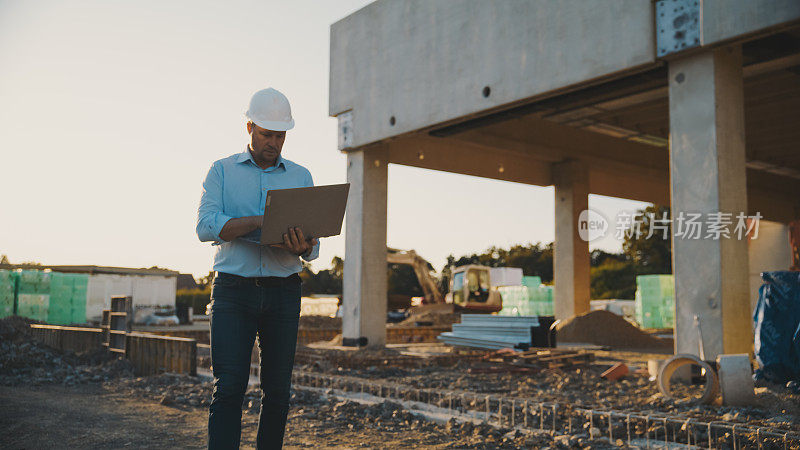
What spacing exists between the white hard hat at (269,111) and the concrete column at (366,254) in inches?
360

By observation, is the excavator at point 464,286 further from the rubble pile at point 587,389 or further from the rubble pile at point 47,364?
the rubble pile at point 47,364

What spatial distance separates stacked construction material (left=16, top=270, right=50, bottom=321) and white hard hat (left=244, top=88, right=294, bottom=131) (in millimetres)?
18495

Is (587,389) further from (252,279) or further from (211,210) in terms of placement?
(211,210)

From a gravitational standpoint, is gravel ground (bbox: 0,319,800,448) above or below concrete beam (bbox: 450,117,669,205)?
below

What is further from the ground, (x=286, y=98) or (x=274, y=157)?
(x=286, y=98)

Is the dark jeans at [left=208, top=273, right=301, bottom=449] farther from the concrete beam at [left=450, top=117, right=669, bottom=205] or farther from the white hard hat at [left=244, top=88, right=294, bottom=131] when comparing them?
the concrete beam at [left=450, top=117, right=669, bottom=205]

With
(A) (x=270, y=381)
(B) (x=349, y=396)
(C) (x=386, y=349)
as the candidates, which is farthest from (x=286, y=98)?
(C) (x=386, y=349)

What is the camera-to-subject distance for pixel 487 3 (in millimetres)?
9641

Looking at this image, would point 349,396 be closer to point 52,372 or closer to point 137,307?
point 52,372

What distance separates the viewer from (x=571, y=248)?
603 inches

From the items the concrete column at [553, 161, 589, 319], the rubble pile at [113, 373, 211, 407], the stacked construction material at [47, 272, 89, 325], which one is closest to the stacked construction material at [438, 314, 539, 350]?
the concrete column at [553, 161, 589, 319]

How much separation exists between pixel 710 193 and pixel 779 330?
5.14ft

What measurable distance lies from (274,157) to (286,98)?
0.26 metres

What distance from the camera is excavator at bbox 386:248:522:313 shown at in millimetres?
26484
